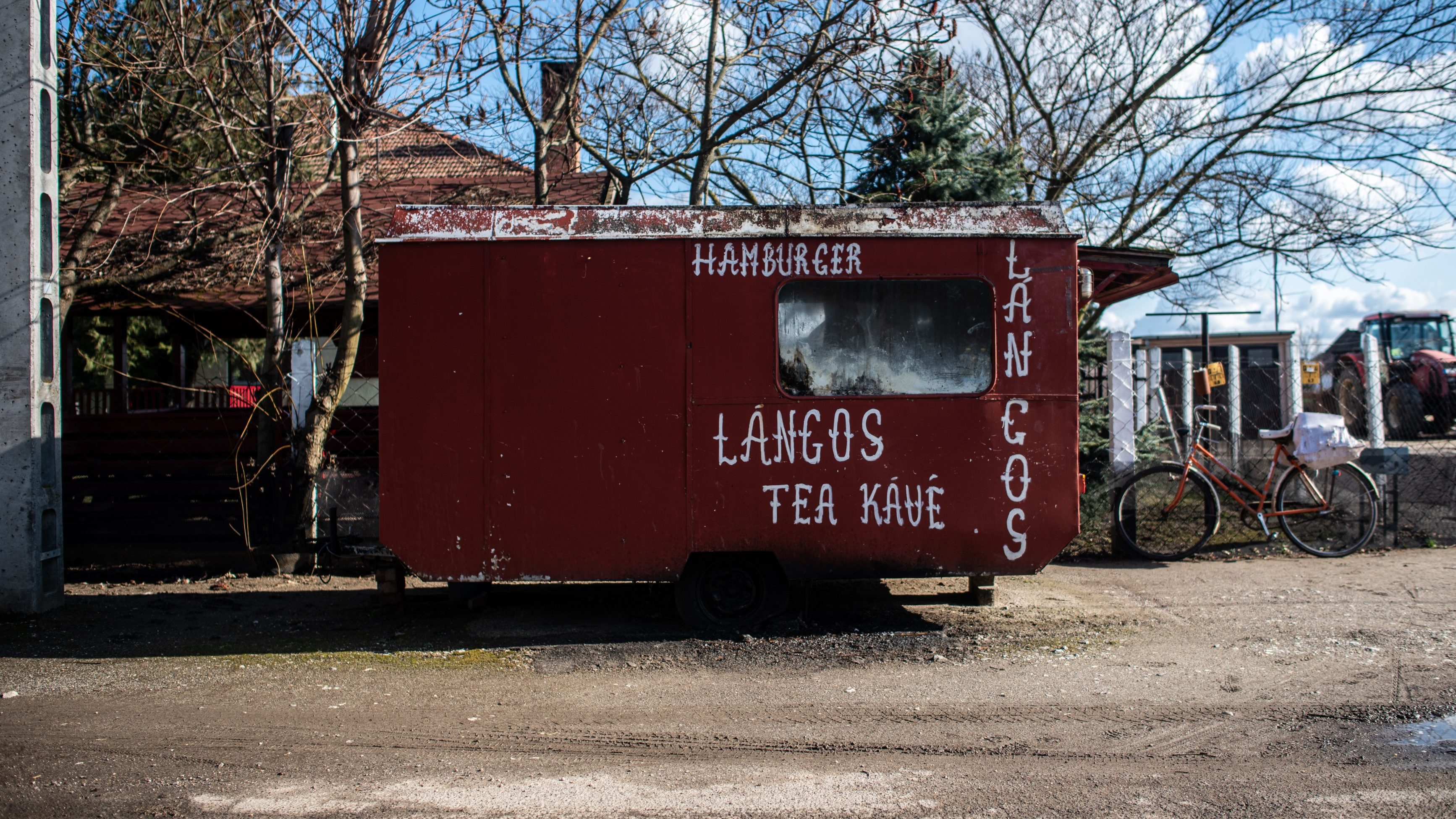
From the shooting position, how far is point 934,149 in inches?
388

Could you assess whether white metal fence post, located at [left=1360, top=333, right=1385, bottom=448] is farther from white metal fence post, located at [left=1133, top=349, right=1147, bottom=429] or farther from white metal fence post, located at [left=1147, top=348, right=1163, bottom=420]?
white metal fence post, located at [left=1133, top=349, right=1147, bottom=429]

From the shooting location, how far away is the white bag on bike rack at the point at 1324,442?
7641 mm

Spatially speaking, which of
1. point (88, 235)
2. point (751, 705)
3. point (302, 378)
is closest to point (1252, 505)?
point (751, 705)

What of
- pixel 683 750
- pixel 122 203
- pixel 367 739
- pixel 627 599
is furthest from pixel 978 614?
pixel 122 203

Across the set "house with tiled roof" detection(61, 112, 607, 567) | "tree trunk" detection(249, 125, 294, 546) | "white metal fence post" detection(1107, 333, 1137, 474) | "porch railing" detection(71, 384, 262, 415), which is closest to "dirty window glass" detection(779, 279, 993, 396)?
"house with tiled roof" detection(61, 112, 607, 567)

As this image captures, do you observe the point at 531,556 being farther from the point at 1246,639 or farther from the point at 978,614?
the point at 1246,639

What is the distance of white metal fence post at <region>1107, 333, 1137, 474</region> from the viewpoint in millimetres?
8258

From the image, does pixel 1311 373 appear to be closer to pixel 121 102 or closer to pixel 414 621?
pixel 414 621

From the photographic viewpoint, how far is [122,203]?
11.4 metres

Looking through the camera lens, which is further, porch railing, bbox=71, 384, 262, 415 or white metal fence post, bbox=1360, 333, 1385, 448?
porch railing, bbox=71, 384, 262, 415

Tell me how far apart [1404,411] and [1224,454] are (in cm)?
956

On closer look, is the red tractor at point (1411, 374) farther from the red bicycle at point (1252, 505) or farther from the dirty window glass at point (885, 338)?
the dirty window glass at point (885, 338)

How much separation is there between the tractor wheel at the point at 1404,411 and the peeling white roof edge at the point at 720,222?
12604 mm

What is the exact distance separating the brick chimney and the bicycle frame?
23.6ft
